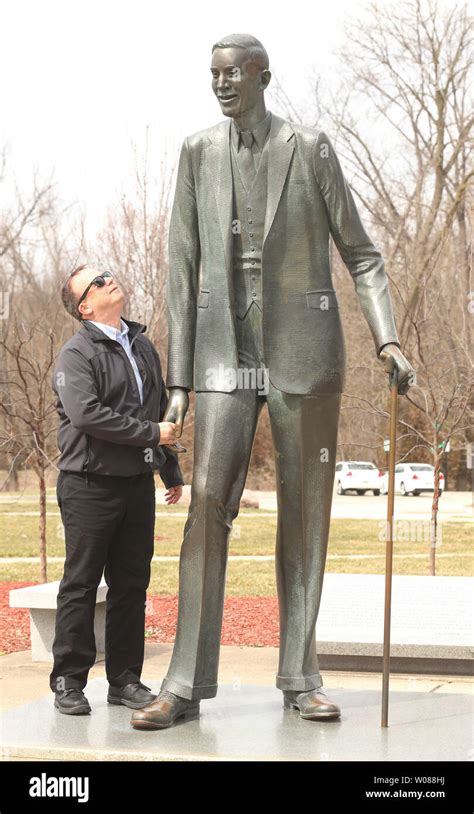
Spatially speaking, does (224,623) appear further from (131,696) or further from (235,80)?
(235,80)

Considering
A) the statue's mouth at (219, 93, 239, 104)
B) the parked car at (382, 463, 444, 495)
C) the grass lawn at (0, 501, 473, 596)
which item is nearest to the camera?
the statue's mouth at (219, 93, 239, 104)

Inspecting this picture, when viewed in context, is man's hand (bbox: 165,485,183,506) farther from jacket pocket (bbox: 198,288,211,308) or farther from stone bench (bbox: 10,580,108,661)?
stone bench (bbox: 10,580,108,661)

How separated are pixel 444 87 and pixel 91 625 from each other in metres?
26.3

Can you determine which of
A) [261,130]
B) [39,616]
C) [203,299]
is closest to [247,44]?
[261,130]

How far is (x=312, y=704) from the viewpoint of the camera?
4926mm

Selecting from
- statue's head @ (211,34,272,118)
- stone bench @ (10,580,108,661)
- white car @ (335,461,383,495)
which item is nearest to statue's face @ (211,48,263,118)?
statue's head @ (211,34,272,118)

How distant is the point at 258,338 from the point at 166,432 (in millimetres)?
566

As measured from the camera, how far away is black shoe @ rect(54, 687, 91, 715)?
4.99 metres

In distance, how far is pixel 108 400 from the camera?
5168mm

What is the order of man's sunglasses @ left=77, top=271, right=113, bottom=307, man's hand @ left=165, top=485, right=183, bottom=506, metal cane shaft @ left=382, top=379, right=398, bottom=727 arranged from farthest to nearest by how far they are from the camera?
man's hand @ left=165, top=485, right=183, bottom=506 → man's sunglasses @ left=77, top=271, right=113, bottom=307 → metal cane shaft @ left=382, top=379, right=398, bottom=727

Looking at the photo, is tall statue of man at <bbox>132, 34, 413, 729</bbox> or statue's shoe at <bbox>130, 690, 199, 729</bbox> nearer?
statue's shoe at <bbox>130, 690, 199, 729</bbox>

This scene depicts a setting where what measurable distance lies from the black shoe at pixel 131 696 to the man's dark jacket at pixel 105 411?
0.95 meters

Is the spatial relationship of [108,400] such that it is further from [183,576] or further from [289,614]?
[289,614]
